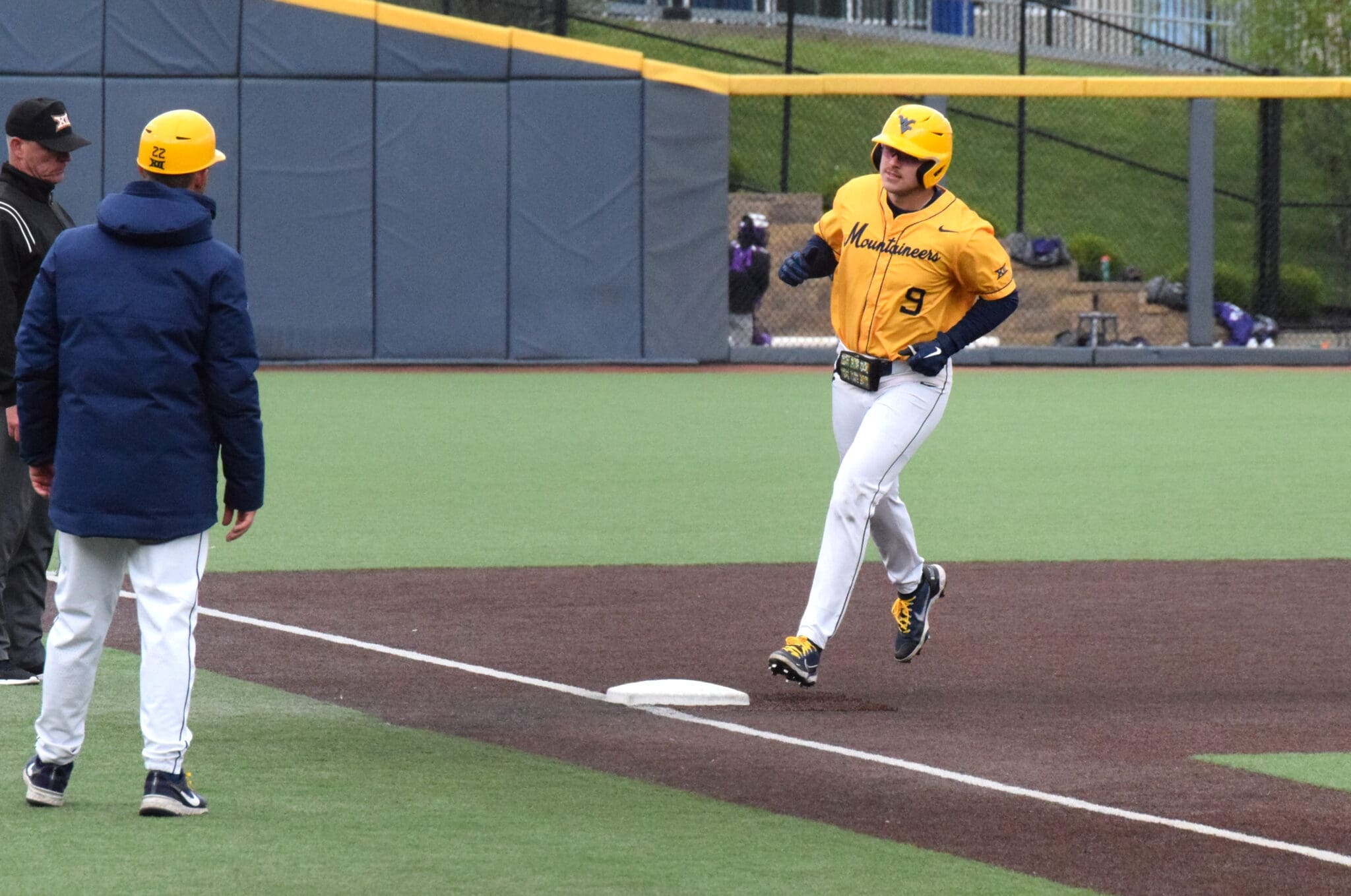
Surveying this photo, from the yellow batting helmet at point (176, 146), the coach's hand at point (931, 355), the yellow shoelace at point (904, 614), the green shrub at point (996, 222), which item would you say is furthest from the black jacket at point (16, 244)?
the green shrub at point (996, 222)

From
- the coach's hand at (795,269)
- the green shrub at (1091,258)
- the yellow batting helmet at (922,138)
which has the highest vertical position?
the green shrub at (1091,258)

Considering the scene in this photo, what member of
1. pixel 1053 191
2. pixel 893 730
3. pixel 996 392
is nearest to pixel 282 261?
pixel 996 392

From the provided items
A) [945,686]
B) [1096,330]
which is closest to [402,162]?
[1096,330]

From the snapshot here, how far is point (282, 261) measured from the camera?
70.9 ft

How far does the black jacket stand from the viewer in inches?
262

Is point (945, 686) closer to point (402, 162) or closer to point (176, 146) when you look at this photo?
point (176, 146)

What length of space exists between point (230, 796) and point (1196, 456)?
34.9 ft

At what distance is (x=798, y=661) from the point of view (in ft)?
22.3

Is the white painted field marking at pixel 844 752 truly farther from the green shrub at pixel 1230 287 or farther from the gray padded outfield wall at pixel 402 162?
the green shrub at pixel 1230 287

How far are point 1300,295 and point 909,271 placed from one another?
19.4 metres

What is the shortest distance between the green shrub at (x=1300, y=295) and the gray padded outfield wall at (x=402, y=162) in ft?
27.1

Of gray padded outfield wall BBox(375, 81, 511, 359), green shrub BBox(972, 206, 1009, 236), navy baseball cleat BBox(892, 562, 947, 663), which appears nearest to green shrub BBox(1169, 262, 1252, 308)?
green shrub BBox(972, 206, 1009, 236)

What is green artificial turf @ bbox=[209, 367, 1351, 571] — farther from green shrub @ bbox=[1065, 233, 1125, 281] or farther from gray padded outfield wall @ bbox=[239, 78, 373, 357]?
green shrub @ bbox=[1065, 233, 1125, 281]

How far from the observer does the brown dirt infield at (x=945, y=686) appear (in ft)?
17.4
